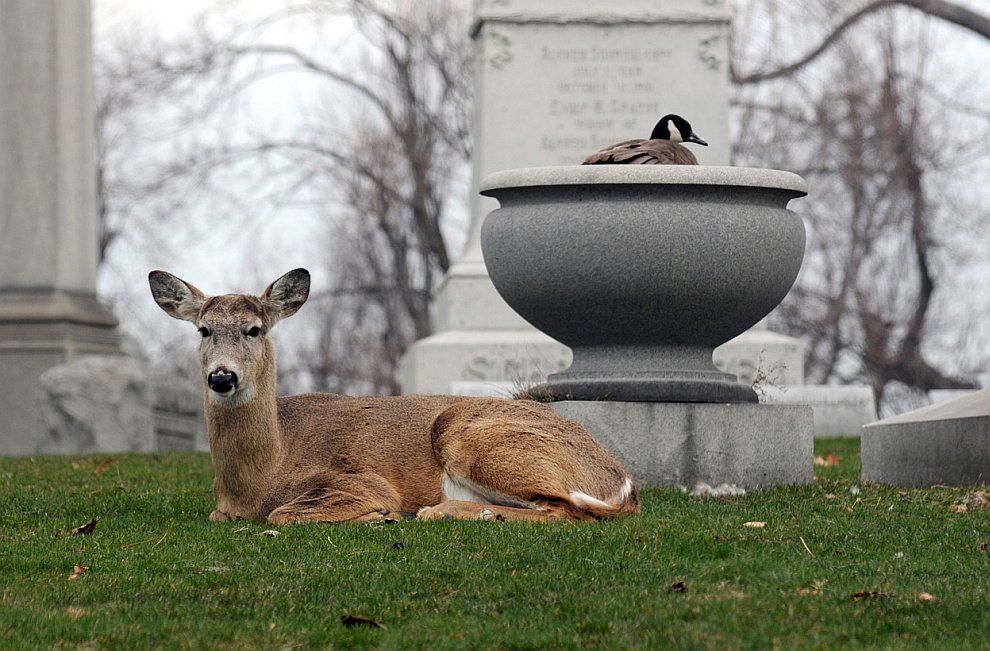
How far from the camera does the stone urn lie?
1010 cm

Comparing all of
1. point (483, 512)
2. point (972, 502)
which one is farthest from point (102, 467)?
point (972, 502)

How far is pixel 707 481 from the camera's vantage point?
9.99 m

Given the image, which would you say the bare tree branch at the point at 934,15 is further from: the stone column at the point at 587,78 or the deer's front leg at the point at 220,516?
the deer's front leg at the point at 220,516

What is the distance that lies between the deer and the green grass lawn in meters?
0.28

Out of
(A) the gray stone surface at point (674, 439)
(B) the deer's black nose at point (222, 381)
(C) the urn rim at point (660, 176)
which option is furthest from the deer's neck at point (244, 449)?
(C) the urn rim at point (660, 176)

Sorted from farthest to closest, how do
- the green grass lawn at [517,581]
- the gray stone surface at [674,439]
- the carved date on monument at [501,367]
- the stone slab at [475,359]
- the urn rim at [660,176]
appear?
the stone slab at [475,359]
the carved date on monument at [501,367]
the urn rim at [660,176]
the gray stone surface at [674,439]
the green grass lawn at [517,581]

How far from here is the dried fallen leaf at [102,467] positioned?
11875 millimetres

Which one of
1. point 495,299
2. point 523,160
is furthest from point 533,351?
point 523,160

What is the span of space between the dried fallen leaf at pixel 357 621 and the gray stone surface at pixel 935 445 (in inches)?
211

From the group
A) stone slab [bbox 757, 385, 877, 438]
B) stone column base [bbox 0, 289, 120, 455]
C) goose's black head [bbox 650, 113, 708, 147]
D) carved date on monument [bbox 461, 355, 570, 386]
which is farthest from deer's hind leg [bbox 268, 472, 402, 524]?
stone column base [bbox 0, 289, 120, 455]

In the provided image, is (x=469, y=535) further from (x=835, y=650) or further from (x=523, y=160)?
(x=523, y=160)

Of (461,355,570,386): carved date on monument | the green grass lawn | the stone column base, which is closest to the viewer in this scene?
the green grass lawn

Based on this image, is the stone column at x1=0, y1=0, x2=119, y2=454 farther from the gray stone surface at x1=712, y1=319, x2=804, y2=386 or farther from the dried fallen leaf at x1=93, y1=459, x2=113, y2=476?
the gray stone surface at x1=712, y1=319, x2=804, y2=386

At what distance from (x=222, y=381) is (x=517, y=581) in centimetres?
230
